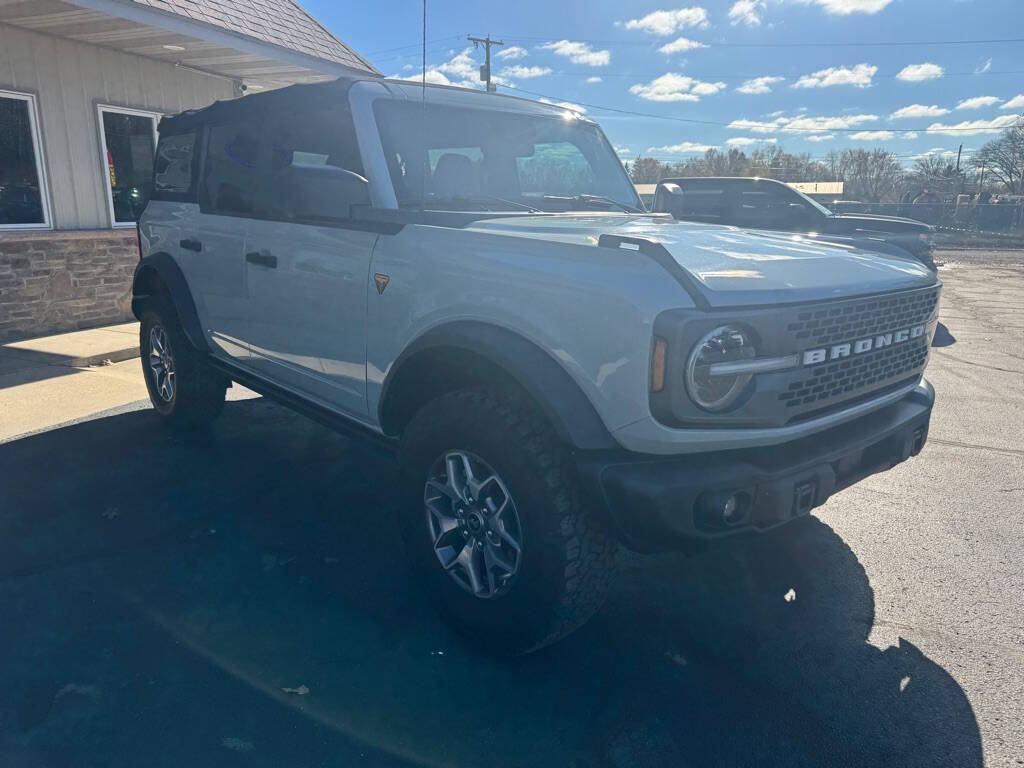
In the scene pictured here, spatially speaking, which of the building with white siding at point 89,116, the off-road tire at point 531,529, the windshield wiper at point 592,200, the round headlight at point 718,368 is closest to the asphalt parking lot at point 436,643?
the off-road tire at point 531,529

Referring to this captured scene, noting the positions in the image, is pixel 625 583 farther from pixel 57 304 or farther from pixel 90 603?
pixel 57 304

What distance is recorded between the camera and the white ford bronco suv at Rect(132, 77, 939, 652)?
2.20 meters

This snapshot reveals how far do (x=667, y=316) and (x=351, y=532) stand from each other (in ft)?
7.27

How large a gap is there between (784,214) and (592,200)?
294 inches

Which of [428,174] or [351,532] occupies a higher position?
[428,174]

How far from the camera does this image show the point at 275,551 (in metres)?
3.46

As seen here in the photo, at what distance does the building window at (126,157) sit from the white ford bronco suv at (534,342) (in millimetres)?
6348

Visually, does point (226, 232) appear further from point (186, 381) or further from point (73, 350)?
point (73, 350)

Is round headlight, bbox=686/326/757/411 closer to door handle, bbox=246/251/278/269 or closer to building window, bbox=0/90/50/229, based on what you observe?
door handle, bbox=246/251/278/269

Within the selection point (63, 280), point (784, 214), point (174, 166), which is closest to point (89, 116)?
point (63, 280)

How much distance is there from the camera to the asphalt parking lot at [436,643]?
2289 millimetres

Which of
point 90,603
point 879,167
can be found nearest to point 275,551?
point 90,603

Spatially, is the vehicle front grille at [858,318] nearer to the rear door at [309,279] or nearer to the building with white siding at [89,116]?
the rear door at [309,279]

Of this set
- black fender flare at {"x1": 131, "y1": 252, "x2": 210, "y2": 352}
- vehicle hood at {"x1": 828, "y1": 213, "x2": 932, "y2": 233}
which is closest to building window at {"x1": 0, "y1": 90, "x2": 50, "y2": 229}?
black fender flare at {"x1": 131, "y1": 252, "x2": 210, "y2": 352}
